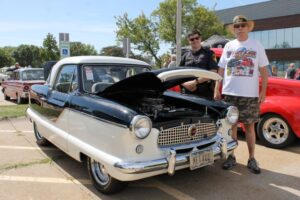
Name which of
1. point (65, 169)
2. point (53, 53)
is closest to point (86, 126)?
point (65, 169)

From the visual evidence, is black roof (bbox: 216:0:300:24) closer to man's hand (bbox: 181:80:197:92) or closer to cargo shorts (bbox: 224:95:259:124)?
man's hand (bbox: 181:80:197:92)

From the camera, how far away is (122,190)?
4.07 m

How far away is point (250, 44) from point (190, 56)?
1.07 metres

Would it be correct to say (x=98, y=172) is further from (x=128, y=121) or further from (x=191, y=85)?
(x=191, y=85)

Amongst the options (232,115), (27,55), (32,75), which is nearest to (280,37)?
(32,75)

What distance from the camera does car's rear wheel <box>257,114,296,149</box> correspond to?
5.98 metres

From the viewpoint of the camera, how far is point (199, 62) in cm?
533

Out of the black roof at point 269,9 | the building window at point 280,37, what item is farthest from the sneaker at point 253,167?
the black roof at point 269,9

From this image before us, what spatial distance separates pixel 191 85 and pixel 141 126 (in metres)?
2.01

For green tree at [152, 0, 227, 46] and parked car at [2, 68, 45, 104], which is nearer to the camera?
parked car at [2, 68, 45, 104]

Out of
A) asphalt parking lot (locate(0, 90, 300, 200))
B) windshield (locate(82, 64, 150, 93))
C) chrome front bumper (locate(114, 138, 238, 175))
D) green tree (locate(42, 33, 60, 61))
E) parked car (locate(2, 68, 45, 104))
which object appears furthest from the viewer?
green tree (locate(42, 33, 60, 61))

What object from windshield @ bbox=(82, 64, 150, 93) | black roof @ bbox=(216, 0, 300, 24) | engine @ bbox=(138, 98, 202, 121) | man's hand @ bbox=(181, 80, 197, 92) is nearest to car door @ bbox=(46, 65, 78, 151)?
windshield @ bbox=(82, 64, 150, 93)

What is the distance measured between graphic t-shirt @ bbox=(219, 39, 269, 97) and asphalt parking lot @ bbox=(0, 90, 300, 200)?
3.76 ft

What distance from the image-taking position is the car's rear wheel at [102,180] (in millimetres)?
3904
